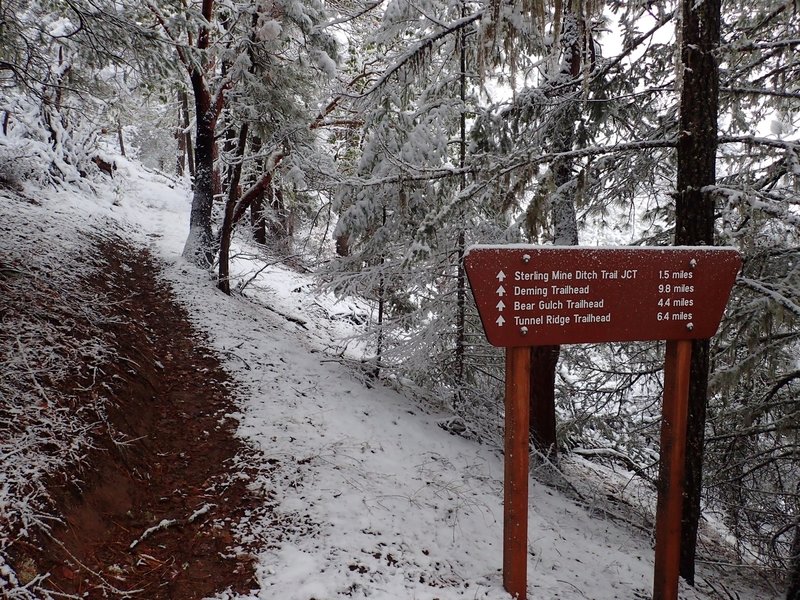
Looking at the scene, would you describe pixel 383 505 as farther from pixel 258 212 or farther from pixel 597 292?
pixel 258 212

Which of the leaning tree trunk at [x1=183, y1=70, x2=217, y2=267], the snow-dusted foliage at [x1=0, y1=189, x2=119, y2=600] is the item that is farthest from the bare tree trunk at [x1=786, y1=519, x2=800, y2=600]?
the leaning tree trunk at [x1=183, y1=70, x2=217, y2=267]

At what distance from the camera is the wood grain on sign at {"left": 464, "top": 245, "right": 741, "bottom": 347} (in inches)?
128

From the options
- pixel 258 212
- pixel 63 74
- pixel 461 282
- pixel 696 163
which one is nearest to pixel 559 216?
pixel 461 282

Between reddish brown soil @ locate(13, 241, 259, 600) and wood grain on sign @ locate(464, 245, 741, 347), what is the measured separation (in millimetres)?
2741

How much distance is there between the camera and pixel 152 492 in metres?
4.30

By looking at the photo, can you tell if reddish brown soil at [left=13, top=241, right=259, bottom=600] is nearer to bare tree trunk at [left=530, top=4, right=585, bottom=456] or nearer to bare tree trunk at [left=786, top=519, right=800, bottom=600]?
bare tree trunk at [left=530, top=4, right=585, bottom=456]

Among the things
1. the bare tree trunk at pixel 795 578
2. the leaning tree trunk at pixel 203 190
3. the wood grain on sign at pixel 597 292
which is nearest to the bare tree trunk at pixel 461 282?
the wood grain on sign at pixel 597 292

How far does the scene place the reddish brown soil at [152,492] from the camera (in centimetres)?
329

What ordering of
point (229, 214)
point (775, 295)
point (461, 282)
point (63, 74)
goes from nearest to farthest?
point (775, 295), point (461, 282), point (63, 74), point (229, 214)

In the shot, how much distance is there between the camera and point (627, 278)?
3.51 metres

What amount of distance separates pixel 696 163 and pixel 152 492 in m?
5.84

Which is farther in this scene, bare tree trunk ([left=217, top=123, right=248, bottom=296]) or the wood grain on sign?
bare tree trunk ([left=217, top=123, right=248, bottom=296])

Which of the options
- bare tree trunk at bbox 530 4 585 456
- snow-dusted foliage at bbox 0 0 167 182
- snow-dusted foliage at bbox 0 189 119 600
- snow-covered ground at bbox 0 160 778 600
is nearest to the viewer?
snow-dusted foliage at bbox 0 189 119 600

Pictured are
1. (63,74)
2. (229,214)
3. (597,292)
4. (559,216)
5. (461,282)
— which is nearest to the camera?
(597,292)
